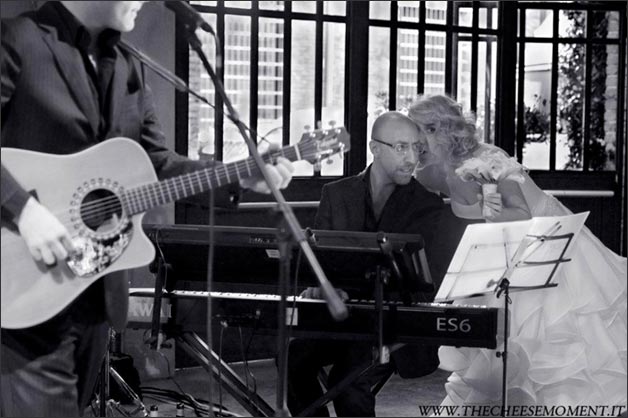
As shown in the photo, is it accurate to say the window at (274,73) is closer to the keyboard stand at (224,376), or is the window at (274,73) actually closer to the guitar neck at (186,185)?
the keyboard stand at (224,376)

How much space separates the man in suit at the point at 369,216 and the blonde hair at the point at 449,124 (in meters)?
0.45

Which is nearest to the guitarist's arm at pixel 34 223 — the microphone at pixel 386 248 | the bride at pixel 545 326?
the microphone at pixel 386 248

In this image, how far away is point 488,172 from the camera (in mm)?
4617

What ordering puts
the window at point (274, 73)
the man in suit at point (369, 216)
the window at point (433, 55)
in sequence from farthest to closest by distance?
the window at point (433, 55) < the window at point (274, 73) < the man in suit at point (369, 216)

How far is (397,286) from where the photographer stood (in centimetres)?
376

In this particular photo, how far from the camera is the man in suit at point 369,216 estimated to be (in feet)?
14.0

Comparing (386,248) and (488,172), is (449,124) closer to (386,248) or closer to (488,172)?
(488,172)

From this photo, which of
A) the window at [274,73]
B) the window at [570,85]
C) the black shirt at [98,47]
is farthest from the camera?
the window at [570,85]

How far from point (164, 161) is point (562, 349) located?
254 centimetres

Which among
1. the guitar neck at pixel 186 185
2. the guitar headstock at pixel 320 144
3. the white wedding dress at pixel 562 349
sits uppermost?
the guitar headstock at pixel 320 144

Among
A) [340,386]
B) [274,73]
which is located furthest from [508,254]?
[274,73]

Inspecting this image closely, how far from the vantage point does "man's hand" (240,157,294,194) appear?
2.85m

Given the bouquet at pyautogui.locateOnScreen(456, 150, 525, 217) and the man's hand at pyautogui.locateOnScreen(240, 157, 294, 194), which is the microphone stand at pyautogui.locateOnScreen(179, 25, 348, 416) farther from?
the bouquet at pyautogui.locateOnScreen(456, 150, 525, 217)

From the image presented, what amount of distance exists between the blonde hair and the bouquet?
0.17 meters
